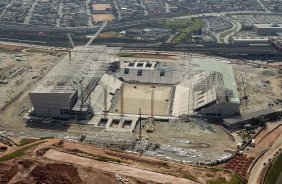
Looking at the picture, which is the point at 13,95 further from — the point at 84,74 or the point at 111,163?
the point at 111,163

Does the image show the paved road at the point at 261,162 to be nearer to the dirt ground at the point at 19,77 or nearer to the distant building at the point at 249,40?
the dirt ground at the point at 19,77

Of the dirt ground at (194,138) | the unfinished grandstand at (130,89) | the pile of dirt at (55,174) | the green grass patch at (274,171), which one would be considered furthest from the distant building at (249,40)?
the pile of dirt at (55,174)

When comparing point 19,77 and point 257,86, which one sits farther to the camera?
point 19,77

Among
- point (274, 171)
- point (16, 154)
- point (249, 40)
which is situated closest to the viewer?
point (16, 154)

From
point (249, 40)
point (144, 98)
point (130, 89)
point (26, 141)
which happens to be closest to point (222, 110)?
point (144, 98)

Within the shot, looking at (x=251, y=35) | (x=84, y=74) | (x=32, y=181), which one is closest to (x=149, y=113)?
(x=84, y=74)

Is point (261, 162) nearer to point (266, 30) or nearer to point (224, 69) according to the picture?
point (224, 69)
